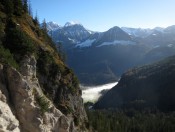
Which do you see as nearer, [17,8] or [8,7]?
[8,7]

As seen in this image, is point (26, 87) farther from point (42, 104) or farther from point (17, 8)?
point (17, 8)

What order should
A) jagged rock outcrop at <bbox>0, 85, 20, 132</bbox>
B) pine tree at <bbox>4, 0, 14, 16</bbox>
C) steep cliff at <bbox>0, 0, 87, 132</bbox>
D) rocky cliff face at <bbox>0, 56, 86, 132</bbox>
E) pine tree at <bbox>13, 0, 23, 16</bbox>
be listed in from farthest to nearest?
pine tree at <bbox>13, 0, 23, 16</bbox> < pine tree at <bbox>4, 0, 14, 16</bbox> < steep cliff at <bbox>0, 0, 87, 132</bbox> < rocky cliff face at <bbox>0, 56, 86, 132</bbox> < jagged rock outcrop at <bbox>0, 85, 20, 132</bbox>

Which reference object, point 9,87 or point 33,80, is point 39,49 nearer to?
point 33,80

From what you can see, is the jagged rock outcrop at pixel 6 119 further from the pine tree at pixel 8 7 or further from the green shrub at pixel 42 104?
the pine tree at pixel 8 7

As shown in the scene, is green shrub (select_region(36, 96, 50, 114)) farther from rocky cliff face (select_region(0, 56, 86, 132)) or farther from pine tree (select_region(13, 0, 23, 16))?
pine tree (select_region(13, 0, 23, 16))

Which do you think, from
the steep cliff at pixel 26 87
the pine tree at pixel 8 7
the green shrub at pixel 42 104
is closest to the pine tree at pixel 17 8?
the steep cliff at pixel 26 87

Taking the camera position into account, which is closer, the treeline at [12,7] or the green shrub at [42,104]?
the green shrub at [42,104]

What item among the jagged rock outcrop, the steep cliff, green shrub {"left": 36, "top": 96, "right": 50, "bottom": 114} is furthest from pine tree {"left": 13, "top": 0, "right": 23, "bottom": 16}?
the jagged rock outcrop

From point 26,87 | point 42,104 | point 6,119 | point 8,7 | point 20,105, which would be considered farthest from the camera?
point 8,7

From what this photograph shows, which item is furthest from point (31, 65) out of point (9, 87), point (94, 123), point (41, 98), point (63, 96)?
point (94, 123)

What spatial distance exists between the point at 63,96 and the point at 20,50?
3333 cm

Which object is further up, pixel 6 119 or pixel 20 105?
pixel 20 105

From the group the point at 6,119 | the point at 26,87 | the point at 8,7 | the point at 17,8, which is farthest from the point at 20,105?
the point at 17,8

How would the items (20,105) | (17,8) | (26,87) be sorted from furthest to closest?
1. (17,8)
2. (26,87)
3. (20,105)
